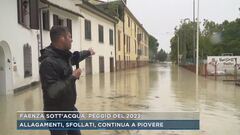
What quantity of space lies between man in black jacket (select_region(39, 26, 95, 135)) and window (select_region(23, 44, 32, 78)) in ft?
48.4

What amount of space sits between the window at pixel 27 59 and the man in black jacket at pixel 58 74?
14.8 metres

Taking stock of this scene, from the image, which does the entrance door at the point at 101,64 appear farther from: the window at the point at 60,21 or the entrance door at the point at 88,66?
the window at the point at 60,21

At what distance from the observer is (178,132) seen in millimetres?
7434

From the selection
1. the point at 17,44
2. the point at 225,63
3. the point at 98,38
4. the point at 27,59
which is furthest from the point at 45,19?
the point at 225,63

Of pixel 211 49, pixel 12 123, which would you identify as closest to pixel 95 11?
pixel 12 123

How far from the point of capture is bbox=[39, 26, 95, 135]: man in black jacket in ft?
11.7

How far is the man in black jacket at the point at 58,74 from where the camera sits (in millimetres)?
3555

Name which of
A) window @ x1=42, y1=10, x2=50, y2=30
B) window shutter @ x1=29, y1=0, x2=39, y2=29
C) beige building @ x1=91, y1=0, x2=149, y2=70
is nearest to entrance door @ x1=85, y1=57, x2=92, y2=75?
window @ x1=42, y1=10, x2=50, y2=30

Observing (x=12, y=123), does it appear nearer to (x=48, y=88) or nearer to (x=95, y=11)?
(x=48, y=88)

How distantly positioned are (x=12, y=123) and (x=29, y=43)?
427 inches

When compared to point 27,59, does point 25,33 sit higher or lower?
higher

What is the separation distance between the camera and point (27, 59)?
736 inches

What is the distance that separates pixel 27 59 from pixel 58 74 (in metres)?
15.7

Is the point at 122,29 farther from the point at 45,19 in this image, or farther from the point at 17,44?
the point at 17,44
